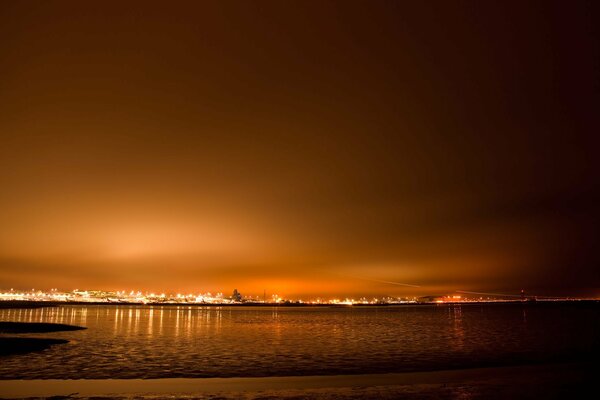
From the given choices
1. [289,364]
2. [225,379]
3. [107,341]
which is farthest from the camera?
[107,341]

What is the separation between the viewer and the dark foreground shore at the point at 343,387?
21531 mm

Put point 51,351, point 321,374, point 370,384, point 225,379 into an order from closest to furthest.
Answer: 1. point 370,384
2. point 225,379
3. point 321,374
4. point 51,351

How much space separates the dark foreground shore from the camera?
848 inches

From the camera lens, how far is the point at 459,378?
27.2 m

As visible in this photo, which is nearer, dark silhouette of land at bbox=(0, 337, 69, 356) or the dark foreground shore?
the dark foreground shore

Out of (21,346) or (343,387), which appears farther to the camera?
(21,346)

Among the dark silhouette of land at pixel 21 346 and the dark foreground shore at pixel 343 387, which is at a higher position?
the dark silhouette of land at pixel 21 346

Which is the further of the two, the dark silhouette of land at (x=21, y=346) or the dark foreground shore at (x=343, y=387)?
the dark silhouette of land at (x=21, y=346)

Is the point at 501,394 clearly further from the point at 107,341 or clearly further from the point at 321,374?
the point at 107,341

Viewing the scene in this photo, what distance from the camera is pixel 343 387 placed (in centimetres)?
2427

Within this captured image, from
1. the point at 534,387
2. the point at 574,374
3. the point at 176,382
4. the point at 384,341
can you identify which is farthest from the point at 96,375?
the point at 384,341

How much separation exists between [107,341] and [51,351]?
34.0 ft

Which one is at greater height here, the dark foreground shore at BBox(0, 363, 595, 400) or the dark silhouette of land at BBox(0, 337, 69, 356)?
the dark silhouette of land at BBox(0, 337, 69, 356)

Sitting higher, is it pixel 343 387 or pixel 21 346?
pixel 21 346
